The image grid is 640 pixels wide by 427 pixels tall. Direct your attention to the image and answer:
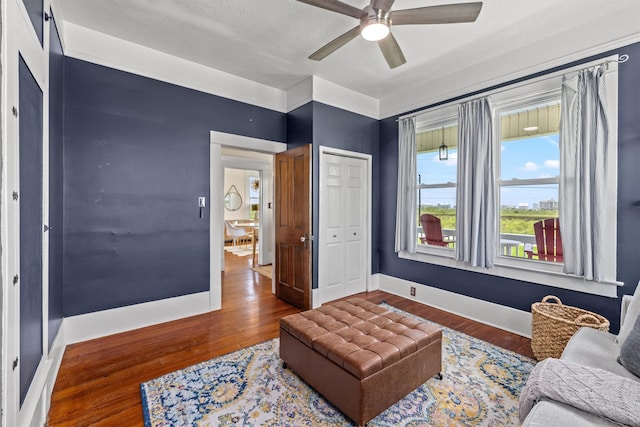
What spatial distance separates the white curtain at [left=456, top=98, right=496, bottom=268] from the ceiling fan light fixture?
5.65 feet

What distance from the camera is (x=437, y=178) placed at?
3824 millimetres

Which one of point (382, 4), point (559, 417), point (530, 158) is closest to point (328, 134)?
point (382, 4)

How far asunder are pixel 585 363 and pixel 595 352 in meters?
0.15

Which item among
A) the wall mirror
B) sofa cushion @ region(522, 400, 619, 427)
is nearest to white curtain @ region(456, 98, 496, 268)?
sofa cushion @ region(522, 400, 619, 427)

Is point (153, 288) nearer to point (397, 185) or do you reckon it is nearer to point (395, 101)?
point (397, 185)

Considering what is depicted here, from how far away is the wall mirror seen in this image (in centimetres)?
966

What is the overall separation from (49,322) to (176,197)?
5.12 ft

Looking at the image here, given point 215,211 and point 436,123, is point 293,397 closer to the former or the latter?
point 215,211

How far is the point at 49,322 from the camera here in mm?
2027

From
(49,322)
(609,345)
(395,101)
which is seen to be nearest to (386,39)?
(395,101)

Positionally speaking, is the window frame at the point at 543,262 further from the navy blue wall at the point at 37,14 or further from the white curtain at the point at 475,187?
the navy blue wall at the point at 37,14

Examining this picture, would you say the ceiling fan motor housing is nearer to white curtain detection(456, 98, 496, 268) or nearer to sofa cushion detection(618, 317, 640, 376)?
white curtain detection(456, 98, 496, 268)

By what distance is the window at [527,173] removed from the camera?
9.32 feet

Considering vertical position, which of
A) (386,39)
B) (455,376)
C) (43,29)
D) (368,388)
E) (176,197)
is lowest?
(455,376)
